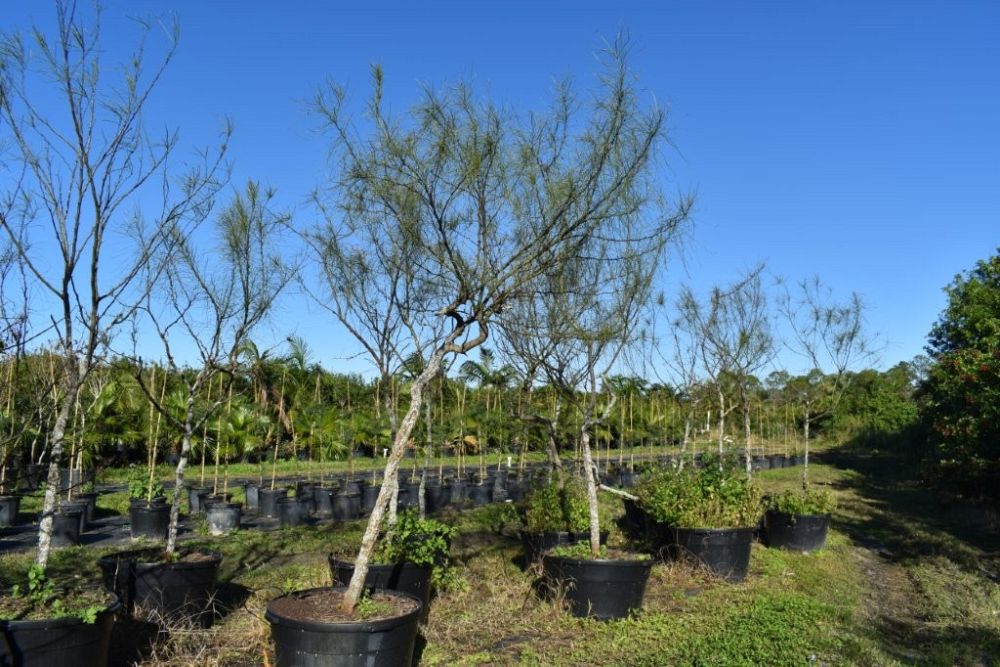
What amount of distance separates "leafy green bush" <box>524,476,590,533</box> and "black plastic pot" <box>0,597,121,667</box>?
4.52m

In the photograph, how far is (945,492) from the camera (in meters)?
15.8

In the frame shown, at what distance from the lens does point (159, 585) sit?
5.52 meters

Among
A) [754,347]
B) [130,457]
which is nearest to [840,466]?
[754,347]

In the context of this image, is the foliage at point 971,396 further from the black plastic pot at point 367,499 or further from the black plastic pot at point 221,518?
the black plastic pot at point 221,518

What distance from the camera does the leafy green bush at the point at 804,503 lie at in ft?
31.4

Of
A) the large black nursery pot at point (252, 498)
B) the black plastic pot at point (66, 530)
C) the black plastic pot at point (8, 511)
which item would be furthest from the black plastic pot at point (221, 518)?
the large black nursery pot at point (252, 498)

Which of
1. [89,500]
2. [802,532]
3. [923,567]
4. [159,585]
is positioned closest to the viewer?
[159,585]

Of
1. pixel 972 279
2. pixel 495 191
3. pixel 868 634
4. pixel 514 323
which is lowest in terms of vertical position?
pixel 868 634

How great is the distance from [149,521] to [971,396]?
11052 mm

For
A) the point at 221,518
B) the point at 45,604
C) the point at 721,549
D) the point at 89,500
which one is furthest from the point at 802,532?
the point at 89,500

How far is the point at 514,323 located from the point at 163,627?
3845 mm

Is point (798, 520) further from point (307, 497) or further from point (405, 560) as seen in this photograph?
point (307, 497)

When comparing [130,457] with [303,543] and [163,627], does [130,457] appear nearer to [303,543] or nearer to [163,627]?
[303,543]

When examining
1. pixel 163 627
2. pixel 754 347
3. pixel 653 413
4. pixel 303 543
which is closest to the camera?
pixel 163 627
